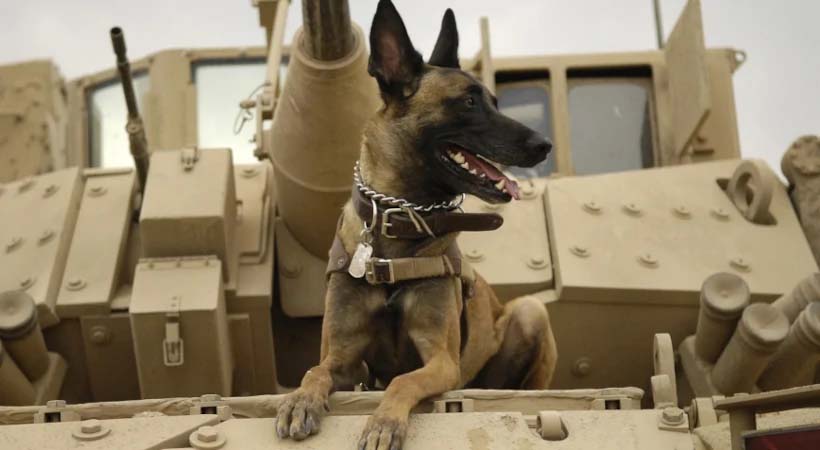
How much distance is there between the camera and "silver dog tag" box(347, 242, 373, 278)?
6.95m

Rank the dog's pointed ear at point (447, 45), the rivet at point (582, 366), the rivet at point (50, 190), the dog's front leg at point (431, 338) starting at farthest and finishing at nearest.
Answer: the rivet at point (50, 190) → the rivet at point (582, 366) → the dog's pointed ear at point (447, 45) → the dog's front leg at point (431, 338)

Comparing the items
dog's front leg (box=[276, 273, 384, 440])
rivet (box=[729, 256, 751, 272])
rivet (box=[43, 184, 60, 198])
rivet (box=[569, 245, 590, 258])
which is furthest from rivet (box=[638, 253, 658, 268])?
rivet (box=[43, 184, 60, 198])

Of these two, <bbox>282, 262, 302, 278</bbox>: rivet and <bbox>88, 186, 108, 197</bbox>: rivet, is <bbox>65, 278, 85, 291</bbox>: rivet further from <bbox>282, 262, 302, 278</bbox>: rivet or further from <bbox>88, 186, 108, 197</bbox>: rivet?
<bbox>282, 262, 302, 278</bbox>: rivet

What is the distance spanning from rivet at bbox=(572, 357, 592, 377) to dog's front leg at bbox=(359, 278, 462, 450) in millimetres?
2307

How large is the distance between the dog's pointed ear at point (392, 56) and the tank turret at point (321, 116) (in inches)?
60.3

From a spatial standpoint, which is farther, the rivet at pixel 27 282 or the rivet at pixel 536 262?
the rivet at pixel 536 262

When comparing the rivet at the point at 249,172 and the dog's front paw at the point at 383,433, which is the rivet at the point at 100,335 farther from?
the dog's front paw at the point at 383,433

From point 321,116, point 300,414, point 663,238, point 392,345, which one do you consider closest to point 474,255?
point 663,238

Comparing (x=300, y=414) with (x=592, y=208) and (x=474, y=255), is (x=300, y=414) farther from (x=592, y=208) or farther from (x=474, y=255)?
(x=592, y=208)

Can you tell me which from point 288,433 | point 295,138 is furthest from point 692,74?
point 288,433

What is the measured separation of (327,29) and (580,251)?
5.83ft

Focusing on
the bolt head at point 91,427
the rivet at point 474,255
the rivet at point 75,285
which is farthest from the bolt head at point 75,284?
the bolt head at point 91,427

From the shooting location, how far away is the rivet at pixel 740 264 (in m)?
9.45

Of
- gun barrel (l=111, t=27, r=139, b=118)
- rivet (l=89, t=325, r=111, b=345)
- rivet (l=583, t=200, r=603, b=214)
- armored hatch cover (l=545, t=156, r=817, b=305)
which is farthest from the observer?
rivet (l=583, t=200, r=603, b=214)
